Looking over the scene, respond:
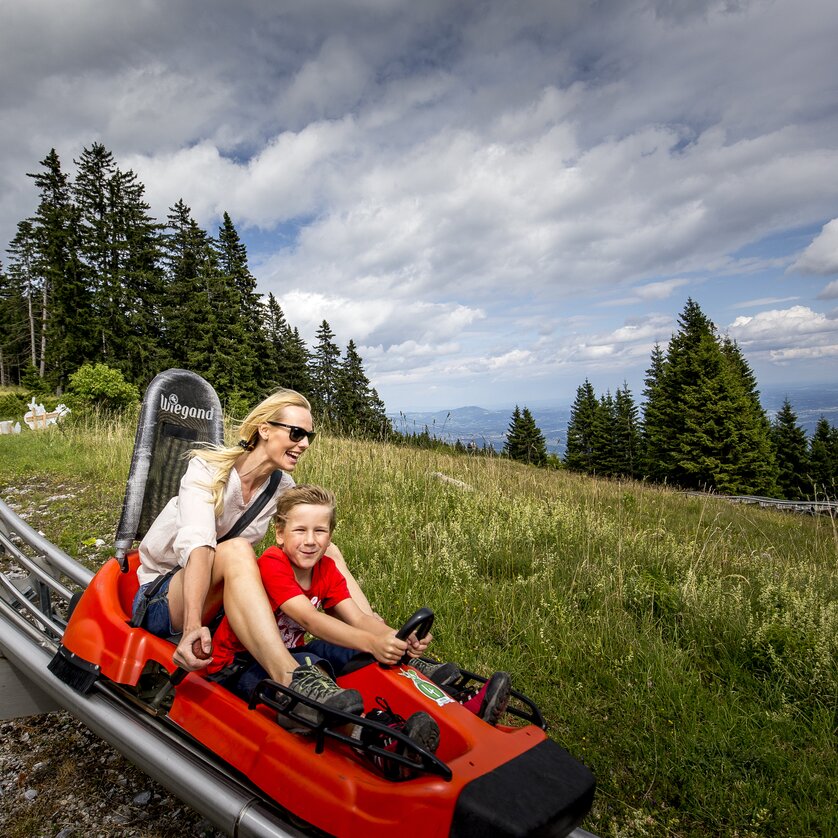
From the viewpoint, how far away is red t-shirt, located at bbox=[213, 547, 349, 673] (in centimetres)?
234

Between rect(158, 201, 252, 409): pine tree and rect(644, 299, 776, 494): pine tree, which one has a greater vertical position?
rect(158, 201, 252, 409): pine tree

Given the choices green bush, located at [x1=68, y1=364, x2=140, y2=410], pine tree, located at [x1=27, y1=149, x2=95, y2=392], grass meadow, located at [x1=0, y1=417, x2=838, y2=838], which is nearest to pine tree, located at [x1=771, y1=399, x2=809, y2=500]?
grass meadow, located at [x1=0, y1=417, x2=838, y2=838]

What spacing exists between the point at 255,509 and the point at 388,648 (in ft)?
3.55

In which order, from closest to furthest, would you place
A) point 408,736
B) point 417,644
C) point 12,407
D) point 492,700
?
point 408,736 < point 492,700 < point 417,644 < point 12,407

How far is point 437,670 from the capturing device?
93.7 inches

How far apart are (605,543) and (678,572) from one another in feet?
2.06

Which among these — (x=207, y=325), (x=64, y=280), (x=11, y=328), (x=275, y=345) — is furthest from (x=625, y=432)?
(x=11, y=328)

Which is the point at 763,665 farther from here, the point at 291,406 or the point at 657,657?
the point at 291,406

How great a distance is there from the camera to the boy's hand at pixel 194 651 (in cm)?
211

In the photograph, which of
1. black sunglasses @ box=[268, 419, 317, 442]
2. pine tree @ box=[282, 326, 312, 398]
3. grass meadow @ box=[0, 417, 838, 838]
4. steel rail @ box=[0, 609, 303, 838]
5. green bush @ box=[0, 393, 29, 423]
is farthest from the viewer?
pine tree @ box=[282, 326, 312, 398]

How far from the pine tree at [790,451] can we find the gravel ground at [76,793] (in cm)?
4967

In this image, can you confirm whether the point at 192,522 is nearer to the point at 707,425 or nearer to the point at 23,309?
the point at 707,425

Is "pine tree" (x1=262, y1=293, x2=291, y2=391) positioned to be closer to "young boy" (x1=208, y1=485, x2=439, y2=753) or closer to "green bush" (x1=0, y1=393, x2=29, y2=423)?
"green bush" (x1=0, y1=393, x2=29, y2=423)

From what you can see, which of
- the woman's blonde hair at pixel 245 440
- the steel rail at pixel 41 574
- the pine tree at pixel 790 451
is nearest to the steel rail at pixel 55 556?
the steel rail at pixel 41 574
